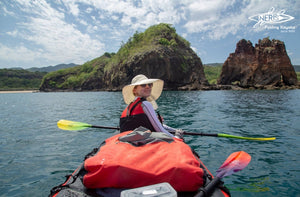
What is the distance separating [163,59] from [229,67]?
2955 centimetres

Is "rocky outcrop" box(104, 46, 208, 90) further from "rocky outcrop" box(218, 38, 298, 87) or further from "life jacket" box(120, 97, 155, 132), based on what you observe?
"life jacket" box(120, 97, 155, 132)

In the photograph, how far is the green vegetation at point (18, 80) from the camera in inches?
4956

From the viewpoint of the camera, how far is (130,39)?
2675 inches

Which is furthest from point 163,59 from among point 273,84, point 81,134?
point 81,134

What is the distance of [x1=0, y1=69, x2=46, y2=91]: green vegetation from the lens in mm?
125875

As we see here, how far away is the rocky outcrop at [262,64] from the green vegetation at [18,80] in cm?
13292

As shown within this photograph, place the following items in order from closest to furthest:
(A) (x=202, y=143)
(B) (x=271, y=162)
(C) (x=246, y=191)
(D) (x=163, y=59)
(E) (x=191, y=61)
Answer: (C) (x=246, y=191), (B) (x=271, y=162), (A) (x=202, y=143), (D) (x=163, y=59), (E) (x=191, y=61)

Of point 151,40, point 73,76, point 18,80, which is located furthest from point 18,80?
point 151,40

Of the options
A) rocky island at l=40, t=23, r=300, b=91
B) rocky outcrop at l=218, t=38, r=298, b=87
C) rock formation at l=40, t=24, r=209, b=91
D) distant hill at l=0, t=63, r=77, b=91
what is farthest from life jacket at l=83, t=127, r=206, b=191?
distant hill at l=0, t=63, r=77, b=91

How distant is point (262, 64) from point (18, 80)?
158 meters

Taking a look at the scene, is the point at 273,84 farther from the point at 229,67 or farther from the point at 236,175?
the point at 236,175

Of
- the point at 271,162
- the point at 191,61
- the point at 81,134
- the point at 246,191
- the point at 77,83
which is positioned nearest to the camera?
the point at 246,191

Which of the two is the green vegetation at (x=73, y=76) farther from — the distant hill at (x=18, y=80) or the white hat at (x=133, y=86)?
the white hat at (x=133, y=86)

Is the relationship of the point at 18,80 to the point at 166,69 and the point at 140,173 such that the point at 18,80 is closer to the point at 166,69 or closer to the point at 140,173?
the point at 166,69
